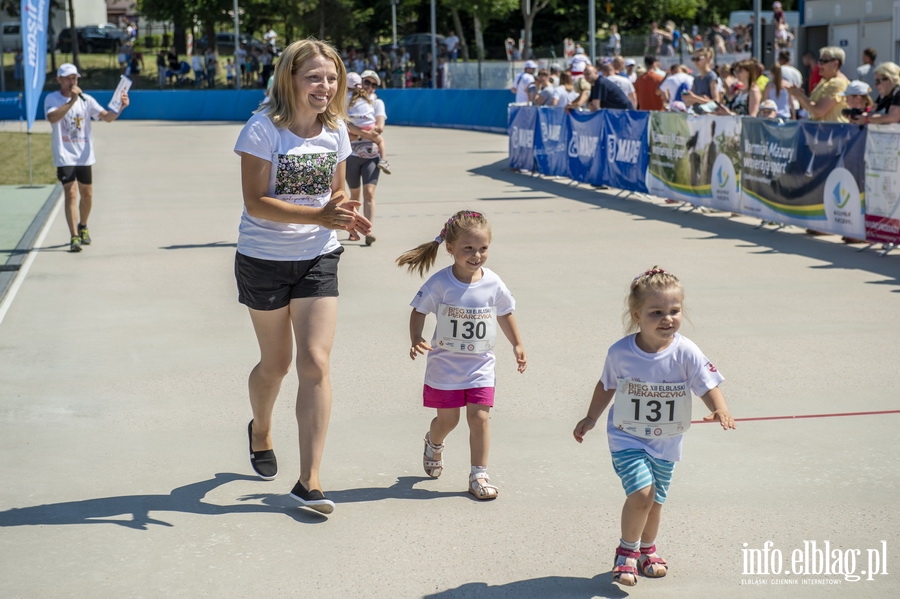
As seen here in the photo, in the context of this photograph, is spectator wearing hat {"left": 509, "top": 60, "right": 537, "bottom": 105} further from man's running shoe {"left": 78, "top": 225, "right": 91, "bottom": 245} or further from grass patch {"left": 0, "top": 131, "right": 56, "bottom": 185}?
man's running shoe {"left": 78, "top": 225, "right": 91, "bottom": 245}

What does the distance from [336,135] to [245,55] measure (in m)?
52.6

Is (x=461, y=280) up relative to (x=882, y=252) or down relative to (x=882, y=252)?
up

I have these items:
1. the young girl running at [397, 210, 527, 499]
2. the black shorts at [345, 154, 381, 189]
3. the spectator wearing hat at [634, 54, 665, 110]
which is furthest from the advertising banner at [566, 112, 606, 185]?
the young girl running at [397, 210, 527, 499]

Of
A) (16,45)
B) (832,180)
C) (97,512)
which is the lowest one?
(97,512)

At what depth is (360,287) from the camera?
10.6 metres

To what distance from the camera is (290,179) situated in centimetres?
501

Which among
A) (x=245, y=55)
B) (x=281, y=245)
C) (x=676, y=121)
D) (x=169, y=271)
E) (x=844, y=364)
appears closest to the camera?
(x=281, y=245)

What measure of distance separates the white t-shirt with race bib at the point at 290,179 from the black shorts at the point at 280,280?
0.03 metres

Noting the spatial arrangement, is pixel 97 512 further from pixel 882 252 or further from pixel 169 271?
pixel 882 252

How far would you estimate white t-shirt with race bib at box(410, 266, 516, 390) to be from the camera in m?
5.14

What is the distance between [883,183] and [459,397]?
25.7 ft

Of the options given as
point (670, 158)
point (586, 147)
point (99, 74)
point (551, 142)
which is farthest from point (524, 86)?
point (99, 74)

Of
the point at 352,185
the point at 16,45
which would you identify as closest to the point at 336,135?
the point at 352,185

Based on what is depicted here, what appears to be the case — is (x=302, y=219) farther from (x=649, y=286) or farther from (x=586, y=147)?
(x=586, y=147)
